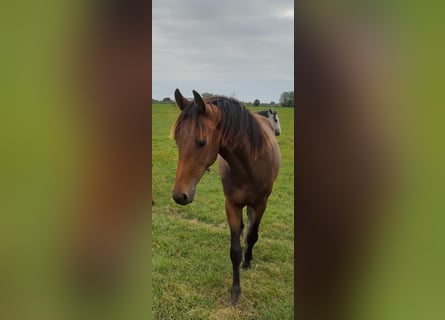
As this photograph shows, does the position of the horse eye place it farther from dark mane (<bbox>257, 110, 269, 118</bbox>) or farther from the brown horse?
dark mane (<bbox>257, 110, 269, 118</bbox>)

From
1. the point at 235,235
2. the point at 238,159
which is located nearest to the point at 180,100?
the point at 238,159

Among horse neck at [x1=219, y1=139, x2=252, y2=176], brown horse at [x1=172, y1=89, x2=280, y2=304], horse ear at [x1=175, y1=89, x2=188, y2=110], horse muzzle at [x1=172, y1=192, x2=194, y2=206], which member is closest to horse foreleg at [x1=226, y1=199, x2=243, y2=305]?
brown horse at [x1=172, y1=89, x2=280, y2=304]

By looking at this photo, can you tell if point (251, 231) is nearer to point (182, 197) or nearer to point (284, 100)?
point (182, 197)

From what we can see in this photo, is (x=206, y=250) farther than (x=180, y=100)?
Yes

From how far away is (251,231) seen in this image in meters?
1.21

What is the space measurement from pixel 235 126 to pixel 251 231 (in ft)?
1.26

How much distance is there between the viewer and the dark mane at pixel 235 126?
1.00m

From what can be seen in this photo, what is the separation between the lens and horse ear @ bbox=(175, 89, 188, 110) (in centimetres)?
100

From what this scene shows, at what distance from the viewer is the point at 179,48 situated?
101 centimetres

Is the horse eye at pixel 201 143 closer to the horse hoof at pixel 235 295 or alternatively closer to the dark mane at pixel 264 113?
the dark mane at pixel 264 113

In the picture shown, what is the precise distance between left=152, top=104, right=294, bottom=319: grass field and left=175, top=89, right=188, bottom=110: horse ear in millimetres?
17

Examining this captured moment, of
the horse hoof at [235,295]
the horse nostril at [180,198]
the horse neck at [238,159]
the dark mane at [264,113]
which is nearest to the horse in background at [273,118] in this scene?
the dark mane at [264,113]
